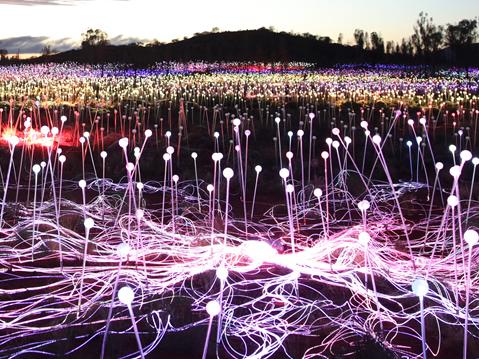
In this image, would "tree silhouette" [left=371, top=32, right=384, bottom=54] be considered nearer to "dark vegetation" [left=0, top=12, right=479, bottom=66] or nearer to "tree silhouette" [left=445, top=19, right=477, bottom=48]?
"dark vegetation" [left=0, top=12, right=479, bottom=66]

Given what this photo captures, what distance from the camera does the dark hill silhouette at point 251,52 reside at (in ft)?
138

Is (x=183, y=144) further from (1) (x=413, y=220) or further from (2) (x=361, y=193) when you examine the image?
(1) (x=413, y=220)

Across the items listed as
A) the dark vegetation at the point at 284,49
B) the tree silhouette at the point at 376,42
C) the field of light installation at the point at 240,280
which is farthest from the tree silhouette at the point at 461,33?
the field of light installation at the point at 240,280

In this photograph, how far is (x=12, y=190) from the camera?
755 cm

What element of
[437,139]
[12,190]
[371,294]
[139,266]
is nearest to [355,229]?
[371,294]

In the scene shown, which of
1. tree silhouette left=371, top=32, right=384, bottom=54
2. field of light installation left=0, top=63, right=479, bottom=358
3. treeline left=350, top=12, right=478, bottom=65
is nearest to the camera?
field of light installation left=0, top=63, right=479, bottom=358

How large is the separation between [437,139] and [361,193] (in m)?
4.61

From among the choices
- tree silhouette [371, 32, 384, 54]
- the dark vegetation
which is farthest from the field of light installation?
tree silhouette [371, 32, 384, 54]

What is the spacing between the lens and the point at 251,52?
208 ft

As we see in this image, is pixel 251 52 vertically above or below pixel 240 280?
above

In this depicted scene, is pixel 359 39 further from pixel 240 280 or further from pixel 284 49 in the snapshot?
pixel 240 280

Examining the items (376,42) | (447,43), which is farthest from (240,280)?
(376,42)

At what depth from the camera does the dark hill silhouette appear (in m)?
42.1

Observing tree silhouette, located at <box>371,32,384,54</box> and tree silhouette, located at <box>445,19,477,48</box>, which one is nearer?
tree silhouette, located at <box>445,19,477,48</box>
